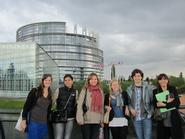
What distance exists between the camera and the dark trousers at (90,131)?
340 inches

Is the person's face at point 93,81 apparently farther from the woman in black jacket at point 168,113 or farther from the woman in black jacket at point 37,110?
the woman in black jacket at point 168,113

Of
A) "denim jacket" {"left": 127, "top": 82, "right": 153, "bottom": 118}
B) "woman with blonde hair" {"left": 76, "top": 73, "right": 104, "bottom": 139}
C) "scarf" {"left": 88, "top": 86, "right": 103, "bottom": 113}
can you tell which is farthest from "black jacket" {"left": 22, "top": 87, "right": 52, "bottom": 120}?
"denim jacket" {"left": 127, "top": 82, "right": 153, "bottom": 118}

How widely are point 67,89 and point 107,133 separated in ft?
4.29

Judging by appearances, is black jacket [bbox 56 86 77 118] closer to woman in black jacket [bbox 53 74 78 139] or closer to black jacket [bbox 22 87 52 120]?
woman in black jacket [bbox 53 74 78 139]

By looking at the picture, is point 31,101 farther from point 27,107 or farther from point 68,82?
point 68,82

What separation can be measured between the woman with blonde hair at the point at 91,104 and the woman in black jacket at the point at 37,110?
715 mm

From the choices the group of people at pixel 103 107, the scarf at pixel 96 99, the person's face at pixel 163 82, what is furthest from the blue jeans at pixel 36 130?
the person's face at pixel 163 82

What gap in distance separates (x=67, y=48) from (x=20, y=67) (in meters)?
57.1

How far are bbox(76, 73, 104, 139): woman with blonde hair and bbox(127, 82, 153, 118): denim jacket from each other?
62cm

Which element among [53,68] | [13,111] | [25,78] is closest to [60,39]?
[53,68]

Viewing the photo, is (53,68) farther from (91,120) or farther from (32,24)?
(91,120)

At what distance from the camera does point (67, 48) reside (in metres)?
153

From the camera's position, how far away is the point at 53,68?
11594 cm

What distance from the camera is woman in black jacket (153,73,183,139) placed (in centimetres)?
842
